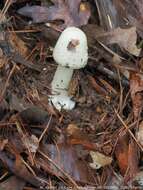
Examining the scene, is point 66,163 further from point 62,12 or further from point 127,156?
point 62,12

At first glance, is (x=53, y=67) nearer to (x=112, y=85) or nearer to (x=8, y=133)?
(x=112, y=85)

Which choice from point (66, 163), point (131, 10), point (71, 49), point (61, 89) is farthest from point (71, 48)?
point (131, 10)

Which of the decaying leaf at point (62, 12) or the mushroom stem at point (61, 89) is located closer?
the mushroom stem at point (61, 89)

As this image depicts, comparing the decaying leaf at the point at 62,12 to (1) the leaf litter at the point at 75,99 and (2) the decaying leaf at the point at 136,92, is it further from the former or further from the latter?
(2) the decaying leaf at the point at 136,92

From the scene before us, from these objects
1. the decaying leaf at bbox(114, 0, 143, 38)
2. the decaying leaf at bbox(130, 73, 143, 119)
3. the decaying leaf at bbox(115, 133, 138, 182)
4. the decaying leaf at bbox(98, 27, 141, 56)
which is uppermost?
the decaying leaf at bbox(114, 0, 143, 38)

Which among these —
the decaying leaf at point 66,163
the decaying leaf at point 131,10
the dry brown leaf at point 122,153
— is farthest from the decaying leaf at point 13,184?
the decaying leaf at point 131,10

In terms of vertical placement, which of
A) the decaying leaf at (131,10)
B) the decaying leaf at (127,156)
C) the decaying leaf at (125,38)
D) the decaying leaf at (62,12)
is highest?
the decaying leaf at (62,12)

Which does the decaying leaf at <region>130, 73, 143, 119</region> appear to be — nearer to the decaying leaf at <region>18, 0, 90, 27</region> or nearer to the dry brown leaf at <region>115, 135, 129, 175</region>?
the dry brown leaf at <region>115, 135, 129, 175</region>

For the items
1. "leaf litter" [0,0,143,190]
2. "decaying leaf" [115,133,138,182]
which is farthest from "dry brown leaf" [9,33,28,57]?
"decaying leaf" [115,133,138,182]
